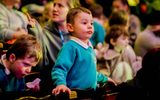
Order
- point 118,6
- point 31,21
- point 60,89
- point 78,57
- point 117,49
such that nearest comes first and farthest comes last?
point 60,89 < point 78,57 < point 31,21 < point 117,49 < point 118,6

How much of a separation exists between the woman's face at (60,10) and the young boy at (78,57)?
0.11 metres

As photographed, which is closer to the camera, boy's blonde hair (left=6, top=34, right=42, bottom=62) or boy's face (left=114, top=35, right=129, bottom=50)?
boy's blonde hair (left=6, top=34, right=42, bottom=62)

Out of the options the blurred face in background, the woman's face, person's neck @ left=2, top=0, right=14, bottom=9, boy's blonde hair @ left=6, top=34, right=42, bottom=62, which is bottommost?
boy's blonde hair @ left=6, top=34, right=42, bottom=62

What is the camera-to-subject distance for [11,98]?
1596 millimetres

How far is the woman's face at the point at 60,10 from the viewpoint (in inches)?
74.8

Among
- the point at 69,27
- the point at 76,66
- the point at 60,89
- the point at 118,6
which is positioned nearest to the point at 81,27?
the point at 69,27

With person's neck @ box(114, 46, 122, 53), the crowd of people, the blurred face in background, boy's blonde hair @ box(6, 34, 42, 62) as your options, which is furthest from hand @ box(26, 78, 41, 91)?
the blurred face in background

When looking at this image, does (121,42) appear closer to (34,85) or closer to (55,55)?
(55,55)

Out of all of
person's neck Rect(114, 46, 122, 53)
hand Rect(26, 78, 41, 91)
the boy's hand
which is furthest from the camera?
person's neck Rect(114, 46, 122, 53)

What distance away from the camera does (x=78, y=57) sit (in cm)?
173

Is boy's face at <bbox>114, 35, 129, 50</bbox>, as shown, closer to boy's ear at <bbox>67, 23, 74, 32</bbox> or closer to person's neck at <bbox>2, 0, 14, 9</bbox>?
boy's ear at <bbox>67, 23, 74, 32</bbox>

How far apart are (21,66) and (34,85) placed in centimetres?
13

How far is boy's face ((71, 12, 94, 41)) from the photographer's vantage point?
69.7 inches

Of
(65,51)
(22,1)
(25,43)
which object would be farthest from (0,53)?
(22,1)
